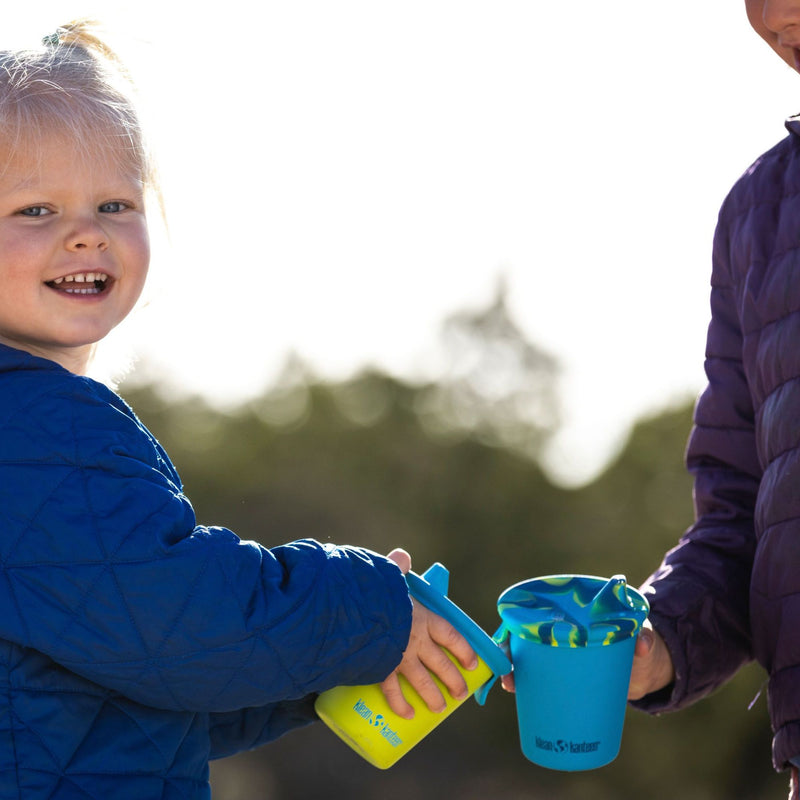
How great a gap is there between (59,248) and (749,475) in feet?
4.58

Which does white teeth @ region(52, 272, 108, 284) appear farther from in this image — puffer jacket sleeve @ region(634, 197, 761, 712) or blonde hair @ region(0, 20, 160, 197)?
puffer jacket sleeve @ region(634, 197, 761, 712)

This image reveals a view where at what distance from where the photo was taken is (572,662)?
2.15 metres

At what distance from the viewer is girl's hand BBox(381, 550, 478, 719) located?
2.09 meters

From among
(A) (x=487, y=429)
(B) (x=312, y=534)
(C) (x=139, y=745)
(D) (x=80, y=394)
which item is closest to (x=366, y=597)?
(C) (x=139, y=745)

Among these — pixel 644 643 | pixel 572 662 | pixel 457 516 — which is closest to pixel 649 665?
pixel 644 643

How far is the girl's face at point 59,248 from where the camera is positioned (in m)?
2.05

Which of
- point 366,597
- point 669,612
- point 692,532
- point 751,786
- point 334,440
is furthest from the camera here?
point 334,440

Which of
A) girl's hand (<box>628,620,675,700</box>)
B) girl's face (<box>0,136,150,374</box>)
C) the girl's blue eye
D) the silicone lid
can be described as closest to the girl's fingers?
the silicone lid

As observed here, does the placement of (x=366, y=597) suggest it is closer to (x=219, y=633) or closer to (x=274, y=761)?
(x=219, y=633)

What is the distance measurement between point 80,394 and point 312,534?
10874 millimetres

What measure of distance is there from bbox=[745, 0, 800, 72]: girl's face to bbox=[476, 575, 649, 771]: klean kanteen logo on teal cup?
1035 mm

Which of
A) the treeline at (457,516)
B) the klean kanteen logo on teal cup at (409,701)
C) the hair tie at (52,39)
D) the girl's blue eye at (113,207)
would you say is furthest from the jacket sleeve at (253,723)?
the treeline at (457,516)

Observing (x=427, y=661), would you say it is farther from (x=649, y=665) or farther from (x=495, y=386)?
(x=495, y=386)

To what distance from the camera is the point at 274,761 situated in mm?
12703
